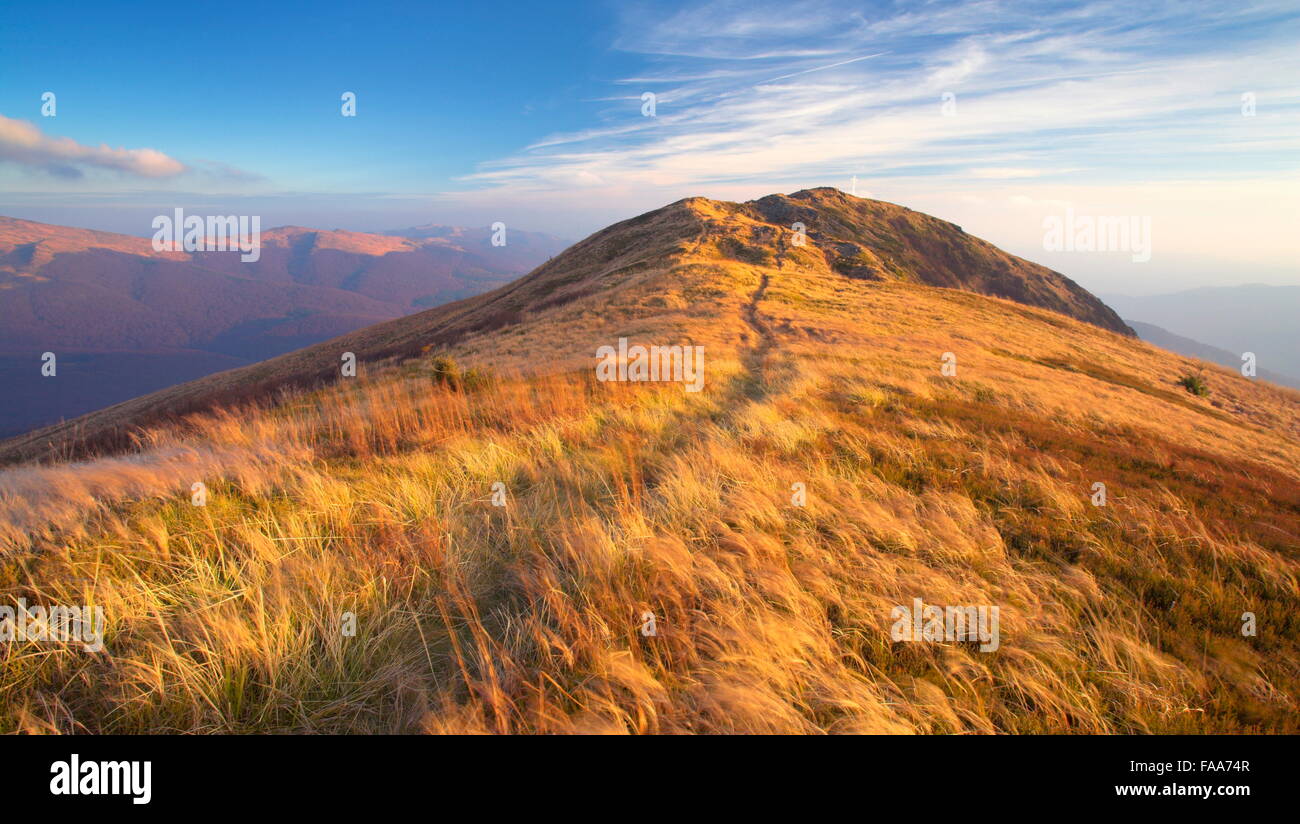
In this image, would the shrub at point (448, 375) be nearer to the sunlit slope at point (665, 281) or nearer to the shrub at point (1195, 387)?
the sunlit slope at point (665, 281)

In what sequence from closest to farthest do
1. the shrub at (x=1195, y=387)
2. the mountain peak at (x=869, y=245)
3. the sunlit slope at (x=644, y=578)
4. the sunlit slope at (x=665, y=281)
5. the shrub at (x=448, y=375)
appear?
the sunlit slope at (x=644, y=578) < the shrub at (x=448, y=375) < the sunlit slope at (x=665, y=281) < the shrub at (x=1195, y=387) < the mountain peak at (x=869, y=245)

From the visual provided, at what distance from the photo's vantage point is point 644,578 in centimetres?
319

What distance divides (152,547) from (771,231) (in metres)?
53.2

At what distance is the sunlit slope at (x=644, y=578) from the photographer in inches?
91.8

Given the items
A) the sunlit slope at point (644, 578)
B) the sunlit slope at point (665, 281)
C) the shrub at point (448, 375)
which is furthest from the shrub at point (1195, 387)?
the shrub at point (448, 375)

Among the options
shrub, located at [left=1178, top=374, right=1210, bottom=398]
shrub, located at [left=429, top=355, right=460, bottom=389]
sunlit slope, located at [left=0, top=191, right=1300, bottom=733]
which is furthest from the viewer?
shrub, located at [left=1178, top=374, right=1210, bottom=398]

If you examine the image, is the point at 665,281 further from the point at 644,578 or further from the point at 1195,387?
the point at 1195,387

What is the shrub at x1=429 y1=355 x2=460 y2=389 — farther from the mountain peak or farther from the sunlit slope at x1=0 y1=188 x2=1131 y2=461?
the mountain peak

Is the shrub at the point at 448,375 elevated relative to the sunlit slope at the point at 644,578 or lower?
elevated

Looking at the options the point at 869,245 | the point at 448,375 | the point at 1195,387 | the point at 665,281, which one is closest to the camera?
the point at 448,375

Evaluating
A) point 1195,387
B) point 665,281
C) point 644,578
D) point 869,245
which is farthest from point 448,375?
point 869,245

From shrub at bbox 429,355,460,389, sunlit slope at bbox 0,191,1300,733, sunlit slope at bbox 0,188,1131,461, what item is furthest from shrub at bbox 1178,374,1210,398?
shrub at bbox 429,355,460,389

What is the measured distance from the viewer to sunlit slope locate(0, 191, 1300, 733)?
2.33m
